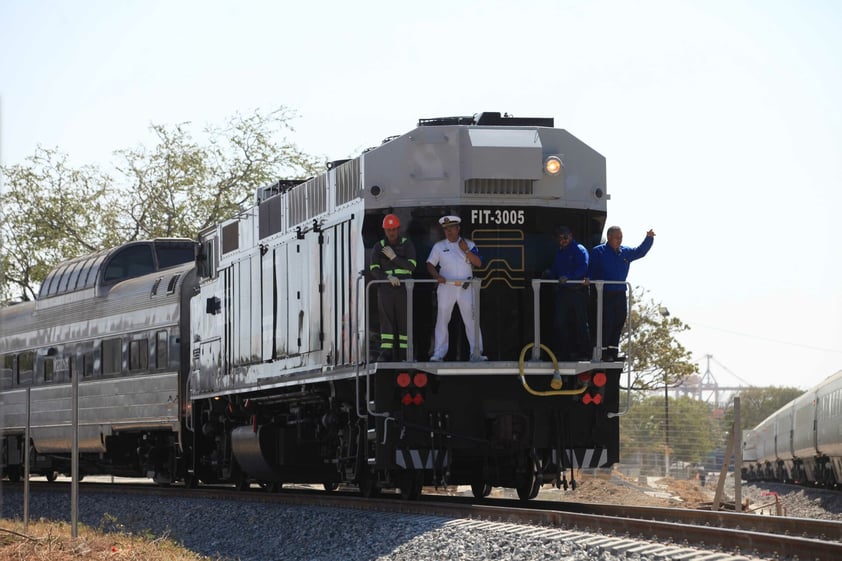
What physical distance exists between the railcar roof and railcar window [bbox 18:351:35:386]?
55.6 inches

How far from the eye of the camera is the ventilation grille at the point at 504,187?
14055mm

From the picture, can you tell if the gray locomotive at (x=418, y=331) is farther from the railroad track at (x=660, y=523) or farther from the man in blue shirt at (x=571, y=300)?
the railroad track at (x=660, y=523)

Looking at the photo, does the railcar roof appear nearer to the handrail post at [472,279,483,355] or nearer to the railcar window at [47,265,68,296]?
the railcar window at [47,265,68,296]

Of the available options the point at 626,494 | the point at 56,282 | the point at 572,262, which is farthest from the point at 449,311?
the point at 56,282

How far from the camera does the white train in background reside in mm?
31219

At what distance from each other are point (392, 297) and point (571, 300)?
1.91 meters

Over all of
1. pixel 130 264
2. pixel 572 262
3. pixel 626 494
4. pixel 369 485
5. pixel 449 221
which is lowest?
pixel 626 494

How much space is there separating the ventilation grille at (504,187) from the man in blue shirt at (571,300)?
0.61 meters

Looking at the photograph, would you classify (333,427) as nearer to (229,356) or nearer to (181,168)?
(229,356)

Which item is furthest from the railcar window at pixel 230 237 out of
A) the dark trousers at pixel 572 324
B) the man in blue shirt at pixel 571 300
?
the dark trousers at pixel 572 324

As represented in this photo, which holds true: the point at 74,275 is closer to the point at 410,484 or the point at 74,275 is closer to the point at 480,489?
the point at 480,489

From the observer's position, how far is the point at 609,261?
14016mm

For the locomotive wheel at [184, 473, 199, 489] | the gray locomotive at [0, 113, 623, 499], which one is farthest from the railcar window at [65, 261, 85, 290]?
the gray locomotive at [0, 113, 623, 499]

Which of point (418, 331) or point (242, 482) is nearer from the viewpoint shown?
point (418, 331)
